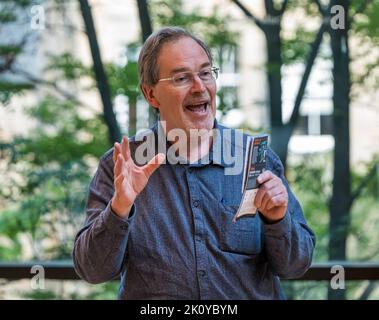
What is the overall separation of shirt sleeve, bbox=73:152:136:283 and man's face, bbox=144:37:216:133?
0.55 feet

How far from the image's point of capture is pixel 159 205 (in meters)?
1.49

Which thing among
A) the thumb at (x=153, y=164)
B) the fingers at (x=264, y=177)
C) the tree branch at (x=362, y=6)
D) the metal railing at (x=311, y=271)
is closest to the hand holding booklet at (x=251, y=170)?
the fingers at (x=264, y=177)

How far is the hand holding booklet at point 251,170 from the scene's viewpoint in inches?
52.7

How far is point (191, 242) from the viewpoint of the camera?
144cm

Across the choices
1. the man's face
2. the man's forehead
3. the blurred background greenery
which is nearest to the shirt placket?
the man's face

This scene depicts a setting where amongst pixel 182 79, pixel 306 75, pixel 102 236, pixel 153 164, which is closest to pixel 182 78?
pixel 182 79

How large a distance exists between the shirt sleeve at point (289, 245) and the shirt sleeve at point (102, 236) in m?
0.27

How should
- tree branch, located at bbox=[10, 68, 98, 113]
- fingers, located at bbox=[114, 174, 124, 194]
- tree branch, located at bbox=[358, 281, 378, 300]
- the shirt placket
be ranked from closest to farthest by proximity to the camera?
1. fingers, located at bbox=[114, 174, 124, 194]
2. the shirt placket
3. tree branch, located at bbox=[358, 281, 378, 300]
4. tree branch, located at bbox=[10, 68, 98, 113]

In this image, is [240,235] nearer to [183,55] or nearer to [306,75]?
[183,55]

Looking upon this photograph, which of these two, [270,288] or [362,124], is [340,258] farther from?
[270,288]

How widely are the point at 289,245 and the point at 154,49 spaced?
505 mm

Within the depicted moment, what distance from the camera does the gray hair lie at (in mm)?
1541

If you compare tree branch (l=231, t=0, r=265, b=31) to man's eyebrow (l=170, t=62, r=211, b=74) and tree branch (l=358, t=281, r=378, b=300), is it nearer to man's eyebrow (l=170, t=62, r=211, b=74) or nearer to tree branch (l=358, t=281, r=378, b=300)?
tree branch (l=358, t=281, r=378, b=300)
